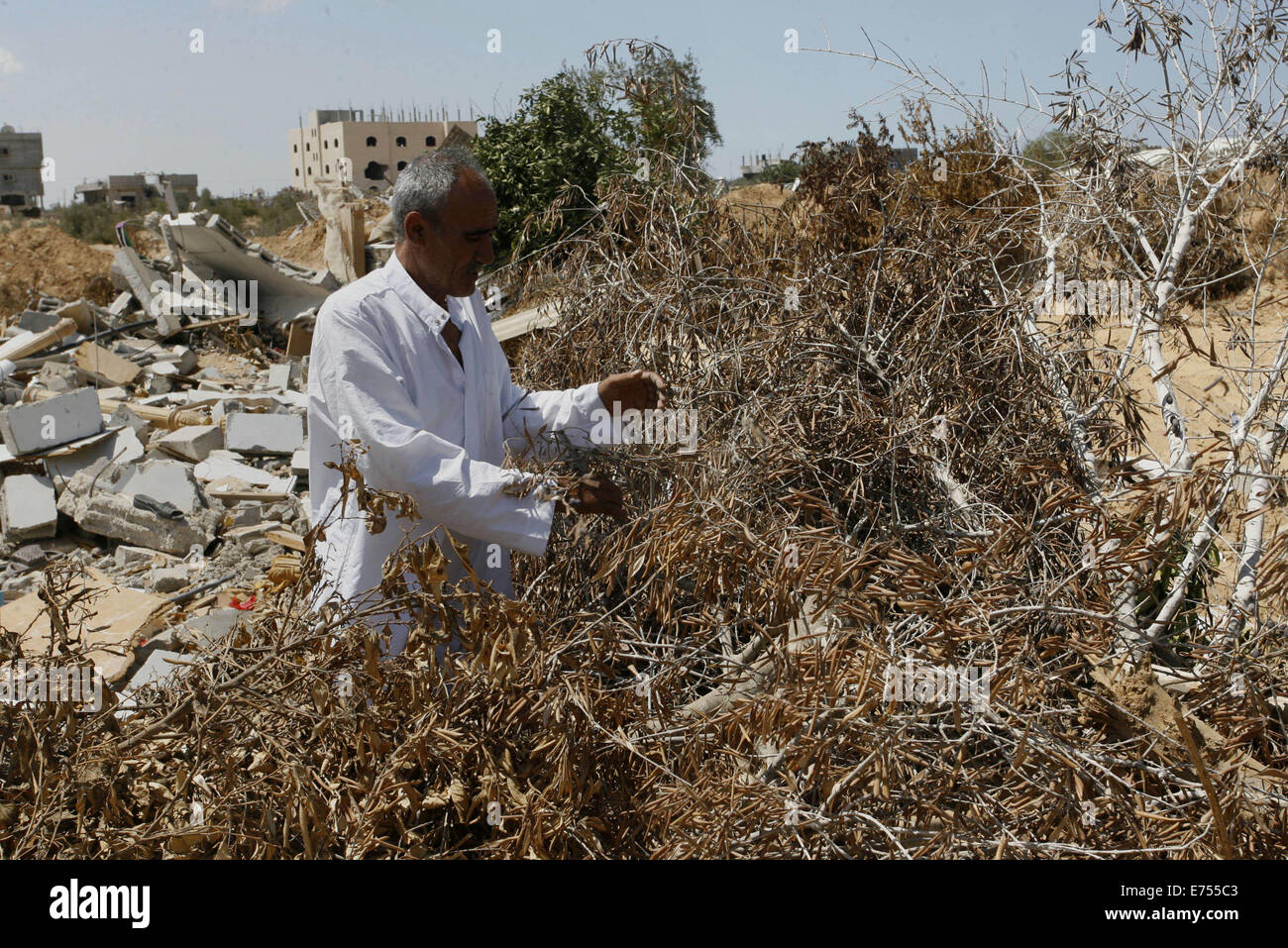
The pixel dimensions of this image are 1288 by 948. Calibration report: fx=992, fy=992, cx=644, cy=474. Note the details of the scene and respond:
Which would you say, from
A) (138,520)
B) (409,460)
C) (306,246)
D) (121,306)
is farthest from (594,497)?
(306,246)

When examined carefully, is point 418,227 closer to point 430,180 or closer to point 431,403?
point 430,180

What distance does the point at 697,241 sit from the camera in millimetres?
3285

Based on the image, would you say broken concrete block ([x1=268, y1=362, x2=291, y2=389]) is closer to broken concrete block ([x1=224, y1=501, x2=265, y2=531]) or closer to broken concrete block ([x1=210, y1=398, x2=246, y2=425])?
broken concrete block ([x1=210, y1=398, x2=246, y2=425])

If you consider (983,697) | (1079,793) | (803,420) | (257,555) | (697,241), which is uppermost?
(697,241)

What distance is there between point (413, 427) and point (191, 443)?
19.8ft

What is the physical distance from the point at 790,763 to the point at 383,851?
722mm

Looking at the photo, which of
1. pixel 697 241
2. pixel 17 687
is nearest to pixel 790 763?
pixel 17 687

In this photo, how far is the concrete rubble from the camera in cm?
515

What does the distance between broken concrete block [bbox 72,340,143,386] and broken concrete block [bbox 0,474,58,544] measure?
336 centimetres

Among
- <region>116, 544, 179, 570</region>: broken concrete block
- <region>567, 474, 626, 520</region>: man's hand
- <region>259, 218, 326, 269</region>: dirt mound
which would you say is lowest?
<region>116, 544, 179, 570</region>: broken concrete block

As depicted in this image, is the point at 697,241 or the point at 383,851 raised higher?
the point at 697,241

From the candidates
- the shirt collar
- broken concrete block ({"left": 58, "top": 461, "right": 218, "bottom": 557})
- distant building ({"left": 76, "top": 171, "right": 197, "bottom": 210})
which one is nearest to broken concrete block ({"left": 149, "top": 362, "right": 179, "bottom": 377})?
broken concrete block ({"left": 58, "top": 461, "right": 218, "bottom": 557})
